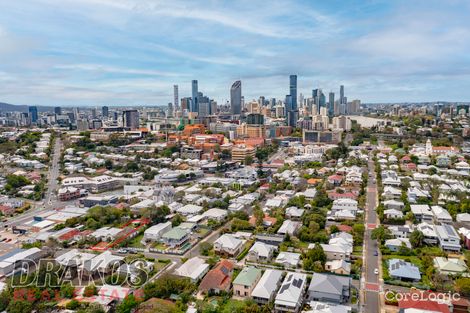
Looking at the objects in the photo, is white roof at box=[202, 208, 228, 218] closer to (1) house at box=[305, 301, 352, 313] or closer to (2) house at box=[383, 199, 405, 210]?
(2) house at box=[383, 199, 405, 210]

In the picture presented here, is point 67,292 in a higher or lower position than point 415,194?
lower

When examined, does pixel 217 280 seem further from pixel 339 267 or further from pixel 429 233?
pixel 429 233

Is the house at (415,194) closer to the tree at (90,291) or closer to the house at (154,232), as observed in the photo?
the house at (154,232)

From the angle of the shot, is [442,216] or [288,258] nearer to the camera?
[288,258]

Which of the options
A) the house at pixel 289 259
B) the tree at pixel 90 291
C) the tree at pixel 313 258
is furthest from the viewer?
the house at pixel 289 259

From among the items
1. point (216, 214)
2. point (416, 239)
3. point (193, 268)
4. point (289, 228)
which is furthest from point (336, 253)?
point (216, 214)

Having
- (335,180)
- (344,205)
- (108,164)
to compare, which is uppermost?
(108,164)

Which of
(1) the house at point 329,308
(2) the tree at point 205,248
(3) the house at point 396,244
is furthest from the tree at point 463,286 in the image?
(2) the tree at point 205,248
